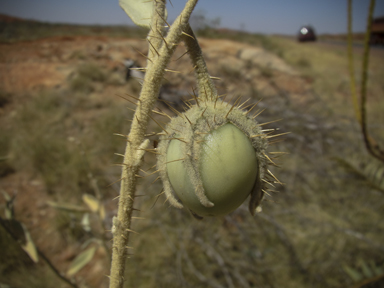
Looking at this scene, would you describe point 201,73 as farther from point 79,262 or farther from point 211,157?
point 79,262

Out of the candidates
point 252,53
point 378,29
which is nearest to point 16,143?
point 252,53

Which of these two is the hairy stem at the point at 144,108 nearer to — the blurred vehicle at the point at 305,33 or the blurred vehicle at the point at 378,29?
the blurred vehicle at the point at 305,33

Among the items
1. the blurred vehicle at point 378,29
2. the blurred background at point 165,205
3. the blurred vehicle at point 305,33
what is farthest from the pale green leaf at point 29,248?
the blurred vehicle at point 378,29

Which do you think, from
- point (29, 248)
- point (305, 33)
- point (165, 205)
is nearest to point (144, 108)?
point (29, 248)

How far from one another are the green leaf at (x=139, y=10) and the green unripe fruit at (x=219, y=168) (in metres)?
0.38

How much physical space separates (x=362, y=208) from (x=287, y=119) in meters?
1.78

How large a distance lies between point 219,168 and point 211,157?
1.4 inches

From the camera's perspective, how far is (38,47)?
9.66m

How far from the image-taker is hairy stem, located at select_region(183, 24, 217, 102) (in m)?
0.66

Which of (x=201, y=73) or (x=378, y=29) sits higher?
(x=201, y=73)

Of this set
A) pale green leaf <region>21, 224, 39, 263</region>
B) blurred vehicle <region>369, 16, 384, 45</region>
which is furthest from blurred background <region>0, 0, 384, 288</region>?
blurred vehicle <region>369, 16, 384, 45</region>

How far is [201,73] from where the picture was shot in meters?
0.69

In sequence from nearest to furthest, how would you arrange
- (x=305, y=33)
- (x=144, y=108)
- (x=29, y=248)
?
(x=144, y=108)
(x=29, y=248)
(x=305, y=33)

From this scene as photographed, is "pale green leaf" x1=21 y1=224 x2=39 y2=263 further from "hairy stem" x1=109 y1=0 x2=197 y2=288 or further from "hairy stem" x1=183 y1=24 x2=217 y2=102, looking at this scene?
"hairy stem" x1=183 y1=24 x2=217 y2=102
